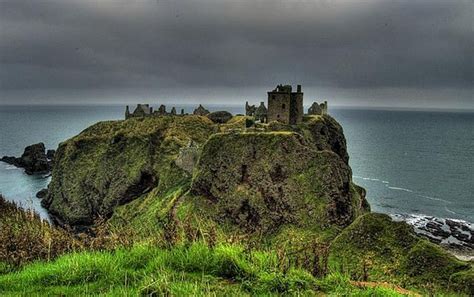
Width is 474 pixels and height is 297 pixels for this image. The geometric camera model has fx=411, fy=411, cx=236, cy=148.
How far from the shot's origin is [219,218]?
57156 mm

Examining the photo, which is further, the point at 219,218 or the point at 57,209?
the point at 57,209

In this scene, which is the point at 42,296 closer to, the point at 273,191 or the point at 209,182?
the point at 273,191

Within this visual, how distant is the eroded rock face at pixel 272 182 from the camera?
174ft

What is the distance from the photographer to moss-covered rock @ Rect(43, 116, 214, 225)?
83.0 meters

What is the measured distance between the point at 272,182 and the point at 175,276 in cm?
4848

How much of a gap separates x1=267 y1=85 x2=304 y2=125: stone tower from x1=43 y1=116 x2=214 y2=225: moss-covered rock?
1844 centimetres

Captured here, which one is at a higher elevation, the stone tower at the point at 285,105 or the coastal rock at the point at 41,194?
the stone tower at the point at 285,105

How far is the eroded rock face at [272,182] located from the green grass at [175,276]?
41706mm

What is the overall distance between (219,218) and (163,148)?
110 feet

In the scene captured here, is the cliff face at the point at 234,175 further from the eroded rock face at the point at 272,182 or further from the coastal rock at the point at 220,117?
the coastal rock at the point at 220,117

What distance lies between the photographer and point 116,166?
8988 cm

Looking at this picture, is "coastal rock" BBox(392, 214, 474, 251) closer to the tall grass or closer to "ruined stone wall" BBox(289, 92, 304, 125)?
"ruined stone wall" BBox(289, 92, 304, 125)

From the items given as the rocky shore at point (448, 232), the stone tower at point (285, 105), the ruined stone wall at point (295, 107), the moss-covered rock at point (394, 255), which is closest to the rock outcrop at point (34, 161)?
the stone tower at point (285, 105)

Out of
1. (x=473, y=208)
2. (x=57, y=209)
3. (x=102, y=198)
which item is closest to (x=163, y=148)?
(x=102, y=198)
